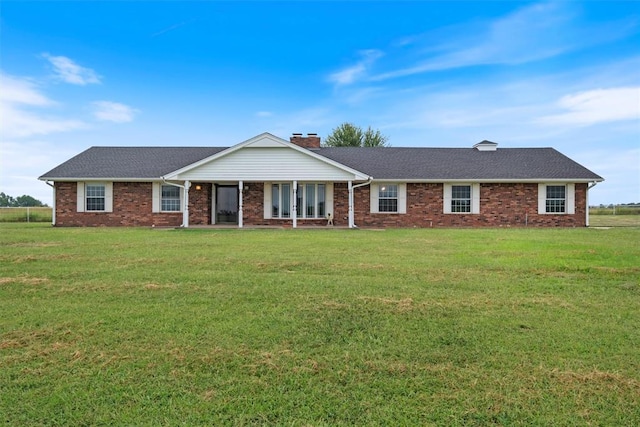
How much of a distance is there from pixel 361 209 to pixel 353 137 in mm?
26907

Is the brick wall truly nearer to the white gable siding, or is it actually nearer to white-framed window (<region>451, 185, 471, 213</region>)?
white-framed window (<region>451, 185, 471, 213</region>)

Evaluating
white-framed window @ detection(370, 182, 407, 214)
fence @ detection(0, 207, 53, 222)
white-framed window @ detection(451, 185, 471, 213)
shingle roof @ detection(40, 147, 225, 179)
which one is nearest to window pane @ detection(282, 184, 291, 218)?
white-framed window @ detection(370, 182, 407, 214)

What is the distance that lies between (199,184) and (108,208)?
475cm

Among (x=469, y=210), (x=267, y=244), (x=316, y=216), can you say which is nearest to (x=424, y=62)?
(x=469, y=210)

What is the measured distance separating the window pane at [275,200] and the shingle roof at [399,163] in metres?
4.24

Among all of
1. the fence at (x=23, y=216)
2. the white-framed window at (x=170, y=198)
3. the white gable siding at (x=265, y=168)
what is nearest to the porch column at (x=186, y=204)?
the white gable siding at (x=265, y=168)

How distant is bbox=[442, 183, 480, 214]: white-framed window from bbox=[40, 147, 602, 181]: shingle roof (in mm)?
569

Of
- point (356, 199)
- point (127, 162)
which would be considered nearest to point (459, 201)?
point (356, 199)

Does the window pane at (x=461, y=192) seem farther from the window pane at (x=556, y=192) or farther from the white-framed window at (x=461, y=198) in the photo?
the window pane at (x=556, y=192)

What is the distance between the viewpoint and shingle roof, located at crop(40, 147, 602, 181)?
65.5 feet

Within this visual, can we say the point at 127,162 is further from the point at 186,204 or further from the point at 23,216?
the point at 23,216

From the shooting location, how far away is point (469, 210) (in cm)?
2017

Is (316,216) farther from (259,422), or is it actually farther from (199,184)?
(259,422)

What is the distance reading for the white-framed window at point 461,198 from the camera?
20.1 m
